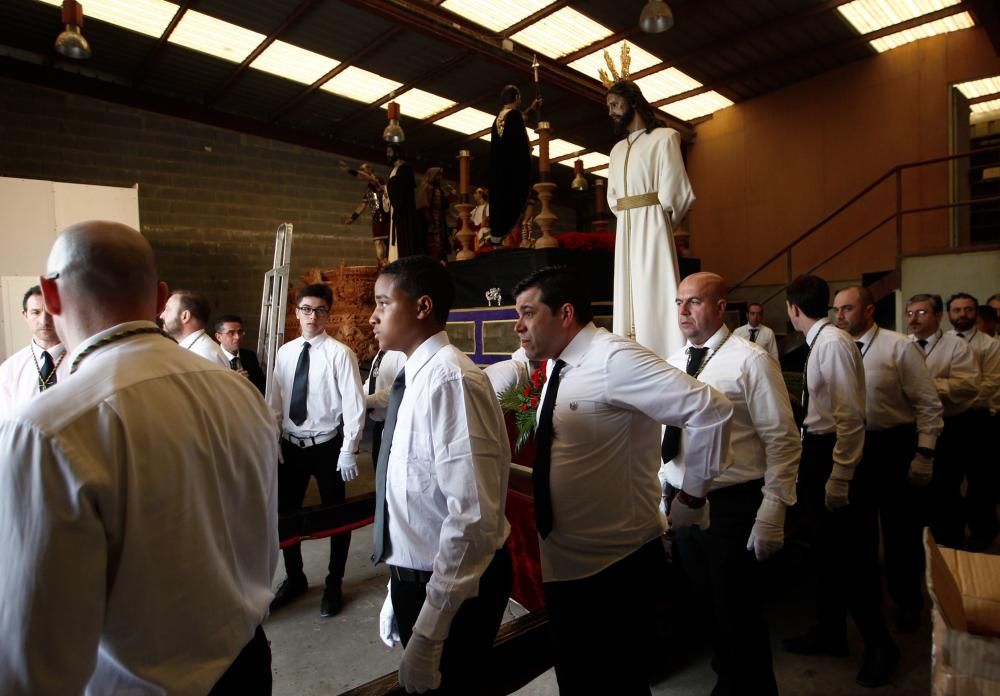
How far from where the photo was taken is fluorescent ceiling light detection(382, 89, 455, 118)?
31.9 feet

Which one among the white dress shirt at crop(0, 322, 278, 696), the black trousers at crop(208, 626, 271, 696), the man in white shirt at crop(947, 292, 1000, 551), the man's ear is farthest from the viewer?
the man in white shirt at crop(947, 292, 1000, 551)

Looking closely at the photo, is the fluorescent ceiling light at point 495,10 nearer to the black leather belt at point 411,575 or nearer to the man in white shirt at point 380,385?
the man in white shirt at point 380,385

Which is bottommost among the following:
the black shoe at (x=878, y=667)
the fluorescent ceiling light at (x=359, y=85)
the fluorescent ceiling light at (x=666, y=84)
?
the black shoe at (x=878, y=667)

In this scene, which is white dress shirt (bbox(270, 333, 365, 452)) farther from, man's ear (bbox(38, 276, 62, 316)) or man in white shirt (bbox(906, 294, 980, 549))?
man in white shirt (bbox(906, 294, 980, 549))

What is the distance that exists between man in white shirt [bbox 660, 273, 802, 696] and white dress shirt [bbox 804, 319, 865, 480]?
0.69 metres

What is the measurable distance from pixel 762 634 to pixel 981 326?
4.53 m

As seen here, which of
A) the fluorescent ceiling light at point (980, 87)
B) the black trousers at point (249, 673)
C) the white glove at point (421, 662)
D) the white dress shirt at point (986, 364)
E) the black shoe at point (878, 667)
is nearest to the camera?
the black trousers at point (249, 673)

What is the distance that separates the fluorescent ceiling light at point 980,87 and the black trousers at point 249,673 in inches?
475

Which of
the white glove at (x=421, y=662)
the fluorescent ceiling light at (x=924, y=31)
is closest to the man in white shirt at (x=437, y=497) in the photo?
the white glove at (x=421, y=662)

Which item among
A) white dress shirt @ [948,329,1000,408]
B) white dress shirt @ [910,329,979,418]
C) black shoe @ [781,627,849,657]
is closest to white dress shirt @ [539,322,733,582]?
black shoe @ [781,627,849,657]

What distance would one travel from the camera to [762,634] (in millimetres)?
2152

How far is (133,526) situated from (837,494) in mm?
2855

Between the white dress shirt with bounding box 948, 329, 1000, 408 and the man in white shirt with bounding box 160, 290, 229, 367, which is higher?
the man in white shirt with bounding box 160, 290, 229, 367

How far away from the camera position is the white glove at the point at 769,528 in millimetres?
2139
